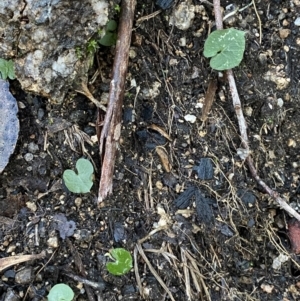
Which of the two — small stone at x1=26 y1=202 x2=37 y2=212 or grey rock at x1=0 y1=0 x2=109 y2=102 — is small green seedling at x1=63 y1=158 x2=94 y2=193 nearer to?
small stone at x1=26 y1=202 x2=37 y2=212

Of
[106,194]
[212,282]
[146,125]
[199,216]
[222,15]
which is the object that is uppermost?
[222,15]

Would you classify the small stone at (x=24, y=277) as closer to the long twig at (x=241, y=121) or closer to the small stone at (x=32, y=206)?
the small stone at (x=32, y=206)

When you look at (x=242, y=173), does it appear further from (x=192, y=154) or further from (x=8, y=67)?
(x=8, y=67)

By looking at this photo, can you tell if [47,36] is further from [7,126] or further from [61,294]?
[61,294]

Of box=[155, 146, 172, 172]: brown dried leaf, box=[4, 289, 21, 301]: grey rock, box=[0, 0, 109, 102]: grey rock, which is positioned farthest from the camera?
box=[155, 146, 172, 172]: brown dried leaf

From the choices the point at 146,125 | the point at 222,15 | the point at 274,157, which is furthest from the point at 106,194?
the point at 222,15

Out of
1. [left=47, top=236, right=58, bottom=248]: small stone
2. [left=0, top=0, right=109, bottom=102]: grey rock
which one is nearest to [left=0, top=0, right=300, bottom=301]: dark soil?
[left=47, top=236, right=58, bottom=248]: small stone
